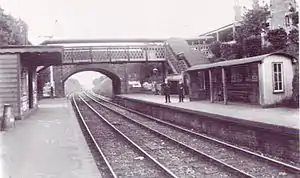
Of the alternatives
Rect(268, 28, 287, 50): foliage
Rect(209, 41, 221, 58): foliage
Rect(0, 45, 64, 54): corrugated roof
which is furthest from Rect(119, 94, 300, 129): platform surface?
Rect(209, 41, 221, 58): foliage

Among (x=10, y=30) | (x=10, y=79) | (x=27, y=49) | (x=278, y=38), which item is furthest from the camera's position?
(x=10, y=30)

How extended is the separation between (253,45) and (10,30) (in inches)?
643

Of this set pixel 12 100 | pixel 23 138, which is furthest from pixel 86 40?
pixel 23 138

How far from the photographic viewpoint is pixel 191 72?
2095cm

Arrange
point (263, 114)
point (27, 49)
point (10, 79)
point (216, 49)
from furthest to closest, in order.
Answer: point (216, 49) → point (10, 79) → point (27, 49) → point (263, 114)

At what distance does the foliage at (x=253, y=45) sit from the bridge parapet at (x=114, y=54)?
387 inches

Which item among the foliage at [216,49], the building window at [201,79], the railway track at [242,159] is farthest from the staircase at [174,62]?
the railway track at [242,159]

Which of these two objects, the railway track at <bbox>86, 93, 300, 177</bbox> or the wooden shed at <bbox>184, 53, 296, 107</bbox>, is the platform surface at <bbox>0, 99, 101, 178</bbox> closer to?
the railway track at <bbox>86, 93, 300, 177</bbox>

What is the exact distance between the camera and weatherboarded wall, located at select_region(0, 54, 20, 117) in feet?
48.6

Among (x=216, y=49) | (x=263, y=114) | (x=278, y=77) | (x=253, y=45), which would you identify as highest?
(x=216, y=49)

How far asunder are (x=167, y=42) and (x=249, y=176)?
93.8 feet

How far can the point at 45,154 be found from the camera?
27.3ft

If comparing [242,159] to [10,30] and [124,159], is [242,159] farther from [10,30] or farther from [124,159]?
[10,30]

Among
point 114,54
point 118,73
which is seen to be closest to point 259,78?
point 114,54
